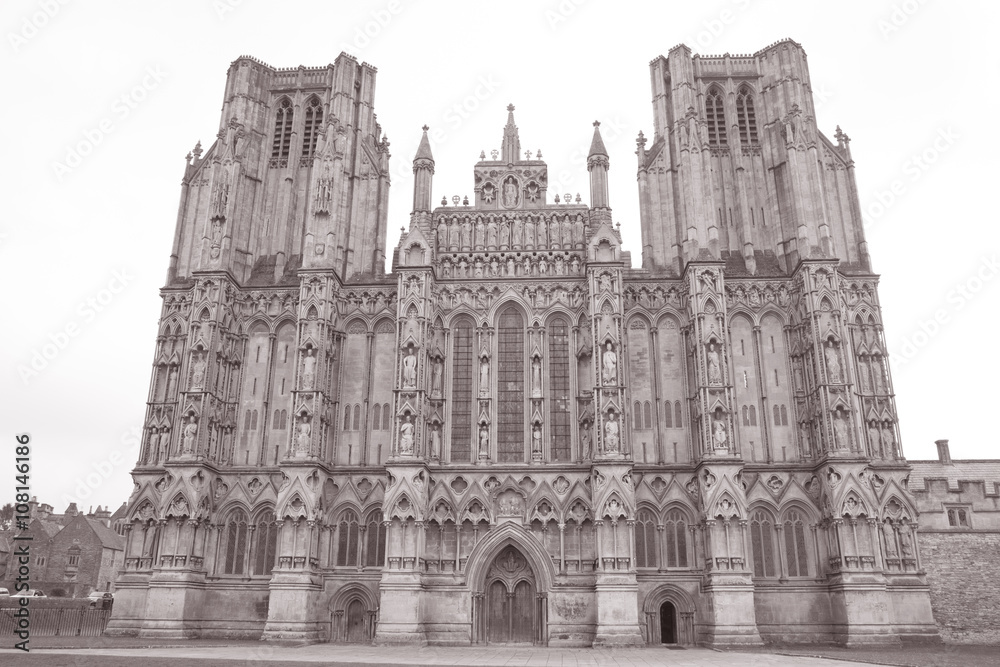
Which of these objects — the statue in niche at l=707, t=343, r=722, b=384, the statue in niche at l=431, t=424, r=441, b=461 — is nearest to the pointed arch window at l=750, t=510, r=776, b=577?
the statue in niche at l=707, t=343, r=722, b=384

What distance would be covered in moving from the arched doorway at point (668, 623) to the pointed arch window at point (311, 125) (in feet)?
104

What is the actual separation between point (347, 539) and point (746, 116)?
32.4 meters

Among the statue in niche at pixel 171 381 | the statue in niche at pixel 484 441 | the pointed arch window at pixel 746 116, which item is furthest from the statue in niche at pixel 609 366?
the statue in niche at pixel 171 381

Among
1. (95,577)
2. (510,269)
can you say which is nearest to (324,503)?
(510,269)

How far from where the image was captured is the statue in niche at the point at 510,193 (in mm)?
41312

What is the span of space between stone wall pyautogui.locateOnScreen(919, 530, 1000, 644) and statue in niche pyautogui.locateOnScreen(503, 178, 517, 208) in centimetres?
2968

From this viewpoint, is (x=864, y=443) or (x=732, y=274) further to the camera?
(x=732, y=274)

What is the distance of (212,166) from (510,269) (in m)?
18.4

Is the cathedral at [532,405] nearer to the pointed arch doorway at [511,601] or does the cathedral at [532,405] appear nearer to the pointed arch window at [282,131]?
the pointed arch doorway at [511,601]

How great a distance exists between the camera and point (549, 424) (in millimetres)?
37250

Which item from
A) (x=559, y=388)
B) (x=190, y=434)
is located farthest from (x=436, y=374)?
(x=190, y=434)

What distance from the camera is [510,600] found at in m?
34.9

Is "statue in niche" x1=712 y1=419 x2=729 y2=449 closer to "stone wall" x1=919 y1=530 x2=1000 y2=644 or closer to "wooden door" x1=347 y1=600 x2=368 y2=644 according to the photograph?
"stone wall" x1=919 y1=530 x2=1000 y2=644

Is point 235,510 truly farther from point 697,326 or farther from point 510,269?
point 697,326
